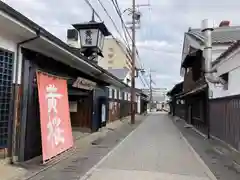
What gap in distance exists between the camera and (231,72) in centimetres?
1408

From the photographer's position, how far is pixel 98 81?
20406mm

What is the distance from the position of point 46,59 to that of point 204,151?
6911mm

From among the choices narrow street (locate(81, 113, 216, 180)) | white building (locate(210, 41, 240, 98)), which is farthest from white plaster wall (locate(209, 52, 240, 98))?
narrow street (locate(81, 113, 216, 180))

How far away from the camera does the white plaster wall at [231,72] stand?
42.7 feet

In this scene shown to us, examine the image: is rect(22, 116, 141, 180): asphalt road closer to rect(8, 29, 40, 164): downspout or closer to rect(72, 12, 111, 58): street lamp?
rect(8, 29, 40, 164): downspout

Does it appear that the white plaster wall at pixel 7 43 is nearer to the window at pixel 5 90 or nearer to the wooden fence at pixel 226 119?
the window at pixel 5 90

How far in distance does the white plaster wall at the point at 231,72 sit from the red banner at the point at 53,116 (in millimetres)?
6855

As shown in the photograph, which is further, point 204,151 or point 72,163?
point 204,151

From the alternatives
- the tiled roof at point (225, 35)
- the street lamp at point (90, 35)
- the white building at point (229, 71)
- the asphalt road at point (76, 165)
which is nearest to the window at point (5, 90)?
the asphalt road at point (76, 165)

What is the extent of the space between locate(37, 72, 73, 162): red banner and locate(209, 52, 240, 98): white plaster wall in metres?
6.86

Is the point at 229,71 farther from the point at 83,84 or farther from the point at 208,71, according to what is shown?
the point at 83,84

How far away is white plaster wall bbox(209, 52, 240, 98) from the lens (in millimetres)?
13003

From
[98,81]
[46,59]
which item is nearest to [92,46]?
[98,81]

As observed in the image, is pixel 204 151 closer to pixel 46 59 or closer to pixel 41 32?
pixel 46 59
